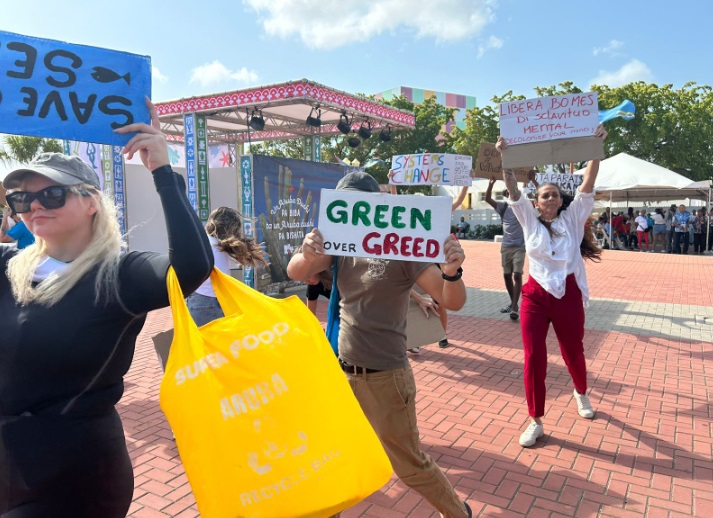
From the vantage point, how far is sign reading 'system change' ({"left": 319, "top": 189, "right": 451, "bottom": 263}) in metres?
2.21

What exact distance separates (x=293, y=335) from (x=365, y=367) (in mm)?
890

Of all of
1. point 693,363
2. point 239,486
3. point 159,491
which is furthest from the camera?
point 693,363

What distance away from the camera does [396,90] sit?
241ft

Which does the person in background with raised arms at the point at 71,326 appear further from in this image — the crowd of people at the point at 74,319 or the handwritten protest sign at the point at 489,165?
the handwritten protest sign at the point at 489,165

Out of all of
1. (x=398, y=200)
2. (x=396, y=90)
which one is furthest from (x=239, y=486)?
(x=396, y=90)

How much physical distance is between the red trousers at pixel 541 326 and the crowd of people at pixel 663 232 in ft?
53.6

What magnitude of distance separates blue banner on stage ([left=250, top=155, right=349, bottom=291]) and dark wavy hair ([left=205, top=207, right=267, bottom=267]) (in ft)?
15.5

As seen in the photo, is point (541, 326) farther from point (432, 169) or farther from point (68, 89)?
point (432, 169)

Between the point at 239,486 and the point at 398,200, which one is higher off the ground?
the point at 398,200

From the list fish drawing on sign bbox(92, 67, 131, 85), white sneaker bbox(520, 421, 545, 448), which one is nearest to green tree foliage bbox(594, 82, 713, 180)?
white sneaker bbox(520, 421, 545, 448)

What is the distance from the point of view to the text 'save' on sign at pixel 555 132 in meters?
4.18

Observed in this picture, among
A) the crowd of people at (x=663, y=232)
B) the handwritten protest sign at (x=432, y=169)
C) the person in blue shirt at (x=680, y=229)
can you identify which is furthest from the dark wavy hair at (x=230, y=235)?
the person in blue shirt at (x=680, y=229)

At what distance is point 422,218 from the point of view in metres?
2.23

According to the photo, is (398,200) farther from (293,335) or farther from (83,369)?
(83,369)
